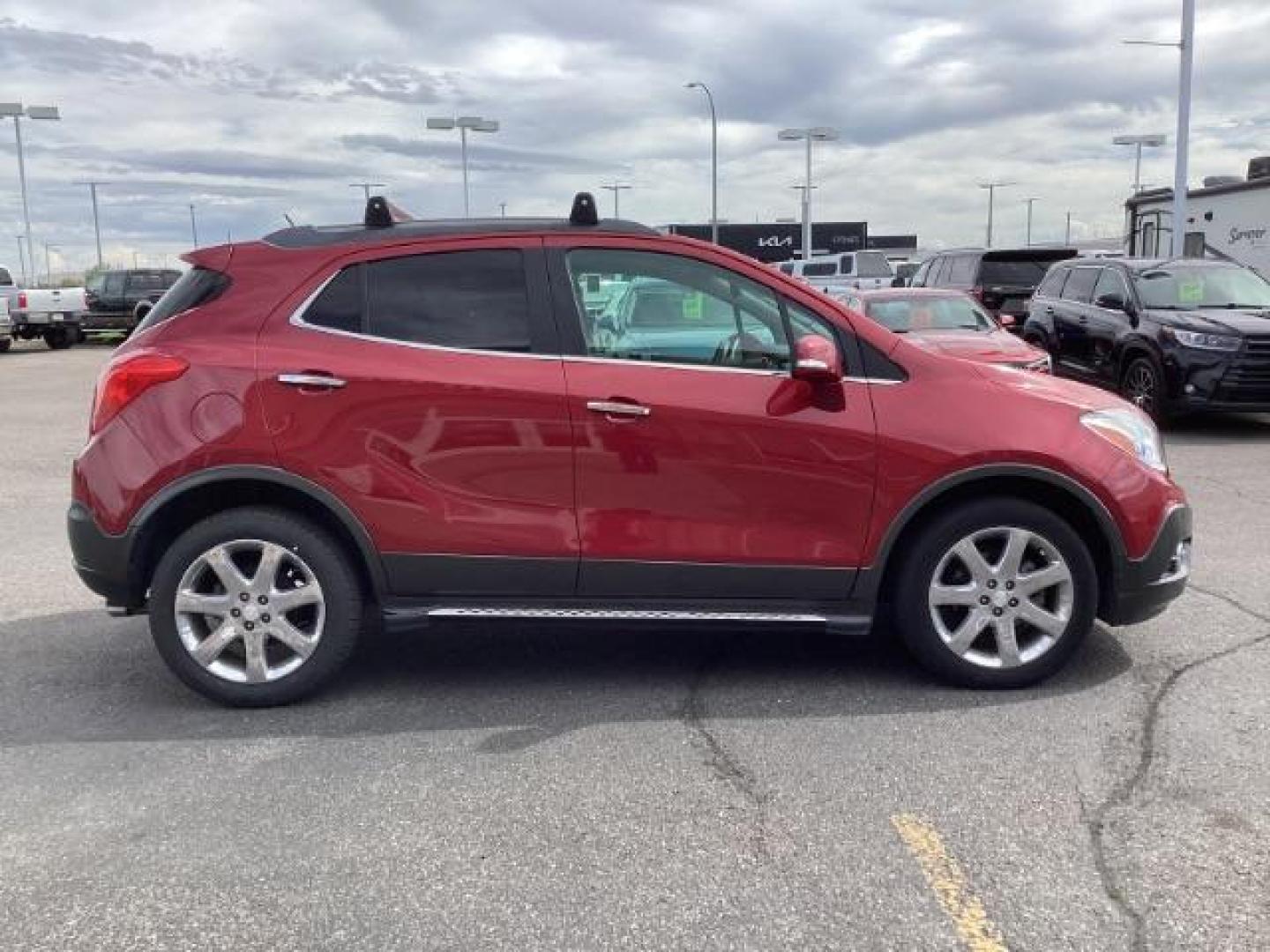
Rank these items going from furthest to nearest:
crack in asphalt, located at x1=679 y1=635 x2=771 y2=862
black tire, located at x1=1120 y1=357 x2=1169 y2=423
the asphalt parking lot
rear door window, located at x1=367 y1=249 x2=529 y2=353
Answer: black tire, located at x1=1120 y1=357 x2=1169 y2=423 < rear door window, located at x1=367 y1=249 x2=529 y2=353 < crack in asphalt, located at x1=679 y1=635 x2=771 y2=862 < the asphalt parking lot

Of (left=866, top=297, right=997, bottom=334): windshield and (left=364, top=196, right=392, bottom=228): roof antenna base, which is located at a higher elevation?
(left=364, top=196, right=392, bottom=228): roof antenna base

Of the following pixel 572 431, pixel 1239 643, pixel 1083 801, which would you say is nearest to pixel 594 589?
pixel 572 431

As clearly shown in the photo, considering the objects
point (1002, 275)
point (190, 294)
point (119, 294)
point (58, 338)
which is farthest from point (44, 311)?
point (190, 294)

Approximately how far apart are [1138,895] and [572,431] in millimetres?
2345

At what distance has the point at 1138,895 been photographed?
297cm

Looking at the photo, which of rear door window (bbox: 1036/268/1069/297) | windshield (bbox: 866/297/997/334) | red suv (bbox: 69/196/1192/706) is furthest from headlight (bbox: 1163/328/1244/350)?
red suv (bbox: 69/196/1192/706)

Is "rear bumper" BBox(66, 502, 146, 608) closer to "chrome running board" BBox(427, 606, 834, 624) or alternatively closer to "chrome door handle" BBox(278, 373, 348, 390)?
"chrome door handle" BBox(278, 373, 348, 390)

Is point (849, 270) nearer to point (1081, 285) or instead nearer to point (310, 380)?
point (1081, 285)

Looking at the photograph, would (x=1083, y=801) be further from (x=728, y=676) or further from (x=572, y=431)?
(x=572, y=431)

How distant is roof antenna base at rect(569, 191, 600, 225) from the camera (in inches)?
176

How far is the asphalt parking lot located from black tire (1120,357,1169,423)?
21.7 ft

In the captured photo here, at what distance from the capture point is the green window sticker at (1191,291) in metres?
11.9

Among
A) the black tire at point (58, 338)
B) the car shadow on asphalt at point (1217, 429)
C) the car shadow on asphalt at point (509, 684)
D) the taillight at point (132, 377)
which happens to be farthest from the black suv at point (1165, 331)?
the black tire at point (58, 338)

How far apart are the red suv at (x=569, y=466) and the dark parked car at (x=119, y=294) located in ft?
93.1
